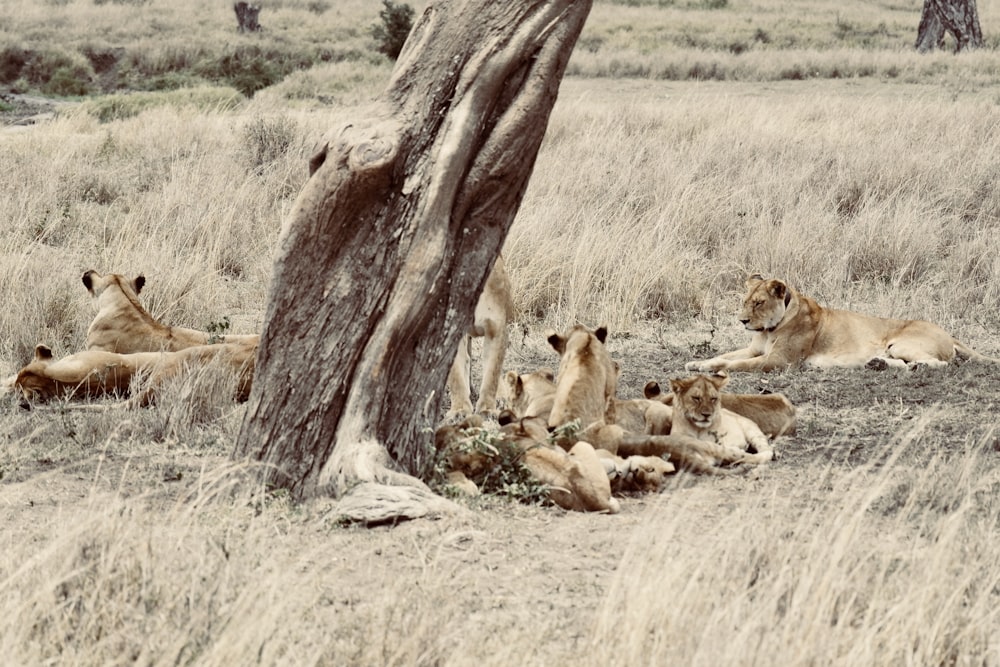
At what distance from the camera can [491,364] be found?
8539 millimetres

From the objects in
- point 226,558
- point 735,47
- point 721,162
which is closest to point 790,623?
point 226,558

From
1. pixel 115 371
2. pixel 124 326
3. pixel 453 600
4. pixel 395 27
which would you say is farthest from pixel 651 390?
pixel 395 27

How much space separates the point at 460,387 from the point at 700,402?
65.4 inches

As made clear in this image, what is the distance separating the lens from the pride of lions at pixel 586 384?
6.62 meters

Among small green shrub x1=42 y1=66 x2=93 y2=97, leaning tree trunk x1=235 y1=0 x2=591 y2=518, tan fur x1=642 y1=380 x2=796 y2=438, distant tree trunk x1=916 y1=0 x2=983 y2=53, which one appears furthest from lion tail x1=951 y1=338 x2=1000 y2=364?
distant tree trunk x1=916 y1=0 x2=983 y2=53

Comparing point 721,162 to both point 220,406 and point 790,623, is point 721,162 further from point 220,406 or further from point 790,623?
point 790,623

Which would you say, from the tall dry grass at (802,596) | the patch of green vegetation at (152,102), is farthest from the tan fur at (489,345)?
the patch of green vegetation at (152,102)

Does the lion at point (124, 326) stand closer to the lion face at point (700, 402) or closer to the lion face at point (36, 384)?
the lion face at point (36, 384)

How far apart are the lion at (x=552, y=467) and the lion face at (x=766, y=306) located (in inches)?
155

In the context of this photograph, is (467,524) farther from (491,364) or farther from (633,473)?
(491,364)

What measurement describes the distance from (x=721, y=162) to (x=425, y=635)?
12.7 m

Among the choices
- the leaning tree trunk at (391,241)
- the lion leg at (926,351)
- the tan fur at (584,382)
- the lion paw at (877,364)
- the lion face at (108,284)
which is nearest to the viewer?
the leaning tree trunk at (391,241)

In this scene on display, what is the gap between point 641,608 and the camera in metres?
4.18

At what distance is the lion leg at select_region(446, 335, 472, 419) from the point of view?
330 inches
